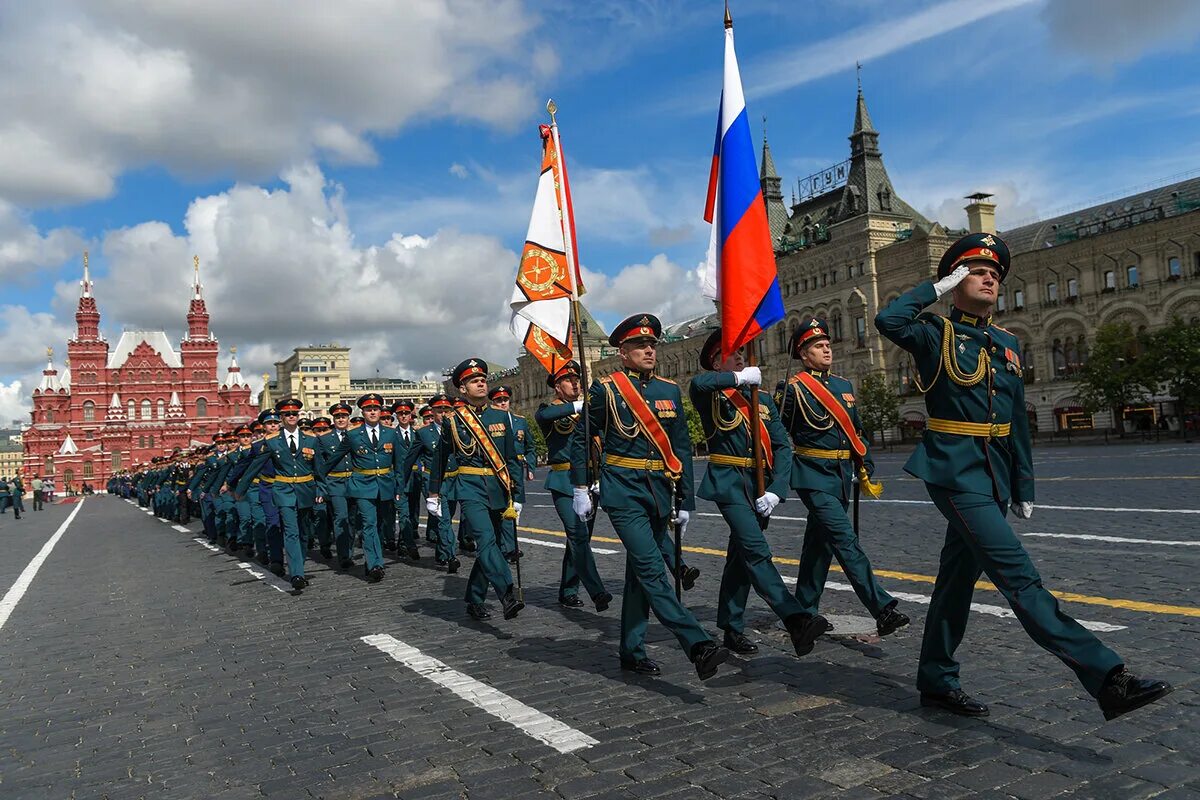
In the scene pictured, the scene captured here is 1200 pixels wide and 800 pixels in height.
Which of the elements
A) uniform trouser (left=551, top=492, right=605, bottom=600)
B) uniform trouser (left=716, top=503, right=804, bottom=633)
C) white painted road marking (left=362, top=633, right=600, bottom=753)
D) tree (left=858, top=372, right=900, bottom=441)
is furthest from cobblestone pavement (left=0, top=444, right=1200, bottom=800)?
tree (left=858, top=372, right=900, bottom=441)

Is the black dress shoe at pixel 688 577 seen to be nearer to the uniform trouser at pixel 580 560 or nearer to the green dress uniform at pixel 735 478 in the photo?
the uniform trouser at pixel 580 560

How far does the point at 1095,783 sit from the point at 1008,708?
0.93m

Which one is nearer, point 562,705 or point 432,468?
point 562,705

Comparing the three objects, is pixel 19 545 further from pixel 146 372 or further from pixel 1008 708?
pixel 146 372

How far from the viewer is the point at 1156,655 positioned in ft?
17.1

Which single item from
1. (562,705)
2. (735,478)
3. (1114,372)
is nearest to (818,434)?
(735,478)

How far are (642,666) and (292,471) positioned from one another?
23.4 ft

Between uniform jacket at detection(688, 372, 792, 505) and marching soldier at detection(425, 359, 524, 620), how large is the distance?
7.51ft

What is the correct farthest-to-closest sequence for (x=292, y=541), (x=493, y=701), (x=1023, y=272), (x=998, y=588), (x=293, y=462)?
(x=1023, y=272)
(x=293, y=462)
(x=292, y=541)
(x=493, y=701)
(x=998, y=588)

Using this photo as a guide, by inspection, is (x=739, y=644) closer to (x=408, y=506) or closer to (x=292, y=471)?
(x=292, y=471)

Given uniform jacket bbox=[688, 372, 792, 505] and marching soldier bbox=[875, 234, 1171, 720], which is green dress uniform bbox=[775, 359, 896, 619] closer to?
uniform jacket bbox=[688, 372, 792, 505]

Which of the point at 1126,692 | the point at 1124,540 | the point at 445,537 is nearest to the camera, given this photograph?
the point at 1126,692

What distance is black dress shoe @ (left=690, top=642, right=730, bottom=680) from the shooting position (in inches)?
192

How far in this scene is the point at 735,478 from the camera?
19.4 ft
